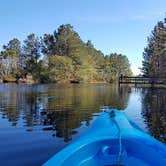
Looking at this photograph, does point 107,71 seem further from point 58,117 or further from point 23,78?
point 58,117

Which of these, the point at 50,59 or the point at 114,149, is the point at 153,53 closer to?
the point at 50,59

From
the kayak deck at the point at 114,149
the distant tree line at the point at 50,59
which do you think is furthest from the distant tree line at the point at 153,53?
the kayak deck at the point at 114,149

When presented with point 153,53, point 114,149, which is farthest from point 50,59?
point 114,149

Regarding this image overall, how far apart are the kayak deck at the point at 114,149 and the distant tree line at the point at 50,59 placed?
95560 millimetres

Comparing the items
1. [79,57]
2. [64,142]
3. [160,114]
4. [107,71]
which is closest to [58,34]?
Result: [79,57]

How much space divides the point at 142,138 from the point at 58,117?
11.8 meters

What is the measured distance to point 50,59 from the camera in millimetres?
104000

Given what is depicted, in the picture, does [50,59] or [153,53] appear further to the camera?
[50,59]

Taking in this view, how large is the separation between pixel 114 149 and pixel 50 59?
9849 cm

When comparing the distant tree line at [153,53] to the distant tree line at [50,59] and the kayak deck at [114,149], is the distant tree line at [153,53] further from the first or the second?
the kayak deck at [114,149]

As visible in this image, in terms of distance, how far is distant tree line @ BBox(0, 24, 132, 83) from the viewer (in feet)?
338

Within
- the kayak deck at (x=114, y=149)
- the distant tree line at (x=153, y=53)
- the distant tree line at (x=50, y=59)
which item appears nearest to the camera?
the kayak deck at (x=114, y=149)

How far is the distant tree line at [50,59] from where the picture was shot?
10306 cm

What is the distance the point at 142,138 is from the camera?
570cm
